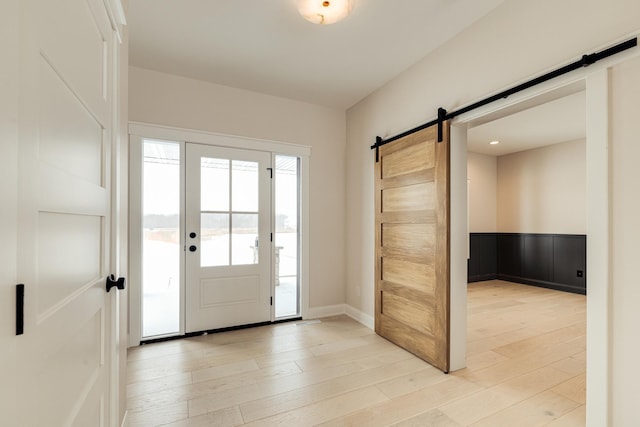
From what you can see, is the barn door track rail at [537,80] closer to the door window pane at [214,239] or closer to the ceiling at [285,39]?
the ceiling at [285,39]

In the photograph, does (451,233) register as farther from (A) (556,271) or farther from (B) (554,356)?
(A) (556,271)

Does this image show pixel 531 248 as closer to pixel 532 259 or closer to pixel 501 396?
pixel 532 259

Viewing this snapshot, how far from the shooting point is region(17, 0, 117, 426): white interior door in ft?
2.09

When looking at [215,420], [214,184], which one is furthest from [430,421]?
[214,184]

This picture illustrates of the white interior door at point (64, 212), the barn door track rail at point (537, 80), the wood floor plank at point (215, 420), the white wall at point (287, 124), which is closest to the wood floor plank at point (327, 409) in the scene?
the wood floor plank at point (215, 420)

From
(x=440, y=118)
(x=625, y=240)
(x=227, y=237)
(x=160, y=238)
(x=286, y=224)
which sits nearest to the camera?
(x=625, y=240)

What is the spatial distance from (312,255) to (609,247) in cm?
278

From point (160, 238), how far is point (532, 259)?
6.76m

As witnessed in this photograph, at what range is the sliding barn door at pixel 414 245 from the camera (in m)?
2.41

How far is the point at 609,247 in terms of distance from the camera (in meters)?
1.49

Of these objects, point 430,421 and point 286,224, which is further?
point 286,224

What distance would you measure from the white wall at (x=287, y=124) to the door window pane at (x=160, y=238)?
59 cm

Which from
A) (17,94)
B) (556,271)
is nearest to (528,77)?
(17,94)

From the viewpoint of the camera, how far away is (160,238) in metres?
4.39
